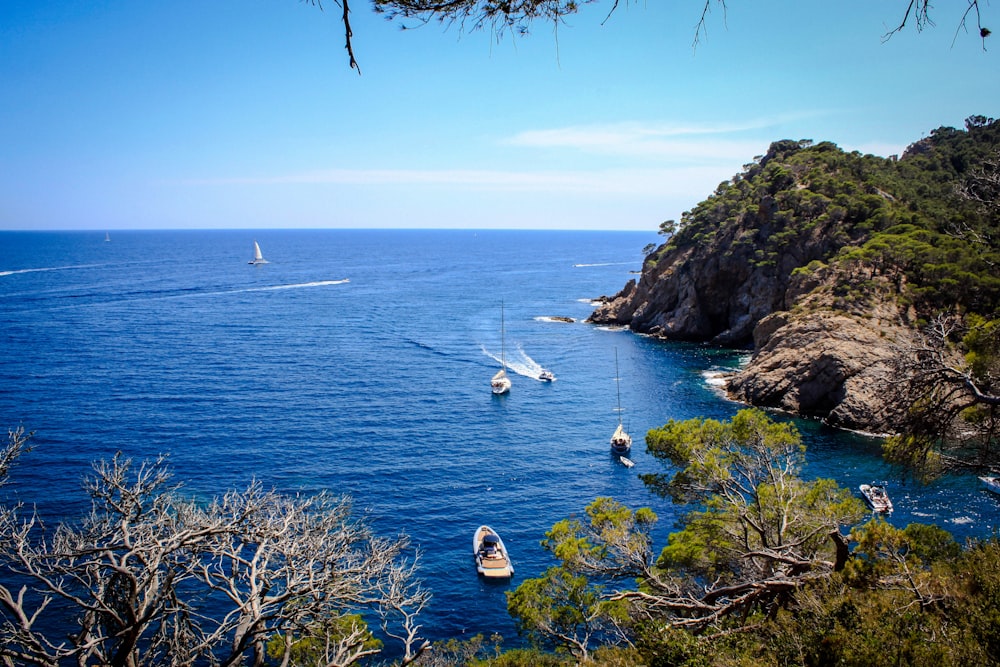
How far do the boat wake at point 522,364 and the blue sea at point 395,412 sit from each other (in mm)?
405

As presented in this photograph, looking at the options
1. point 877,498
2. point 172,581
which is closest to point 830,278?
point 877,498

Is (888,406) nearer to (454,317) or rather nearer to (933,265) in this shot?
(933,265)

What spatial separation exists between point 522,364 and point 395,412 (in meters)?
18.6

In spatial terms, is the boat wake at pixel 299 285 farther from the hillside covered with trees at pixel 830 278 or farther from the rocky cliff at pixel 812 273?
the hillside covered with trees at pixel 830 278

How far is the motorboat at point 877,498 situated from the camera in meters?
31.4

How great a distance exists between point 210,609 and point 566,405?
1225 inches

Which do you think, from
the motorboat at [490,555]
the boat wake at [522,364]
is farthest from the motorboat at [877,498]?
the boat wake at [522,364]

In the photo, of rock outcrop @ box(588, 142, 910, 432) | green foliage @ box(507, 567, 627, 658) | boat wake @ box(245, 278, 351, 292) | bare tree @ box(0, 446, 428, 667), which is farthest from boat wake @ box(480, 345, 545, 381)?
boat wake @ box(245, 278, 351, 292)

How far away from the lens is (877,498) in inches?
1258

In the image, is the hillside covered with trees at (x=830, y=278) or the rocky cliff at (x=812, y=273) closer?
the hillside covered with trees at (x=830, y=278)

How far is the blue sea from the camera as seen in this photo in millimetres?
31891

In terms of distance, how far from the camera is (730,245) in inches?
2808

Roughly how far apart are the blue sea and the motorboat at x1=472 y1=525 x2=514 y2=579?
0.50 m

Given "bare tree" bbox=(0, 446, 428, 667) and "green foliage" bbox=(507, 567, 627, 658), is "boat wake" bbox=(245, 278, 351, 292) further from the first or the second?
"bare tree" bbox=(0, 446, 428, 667)
